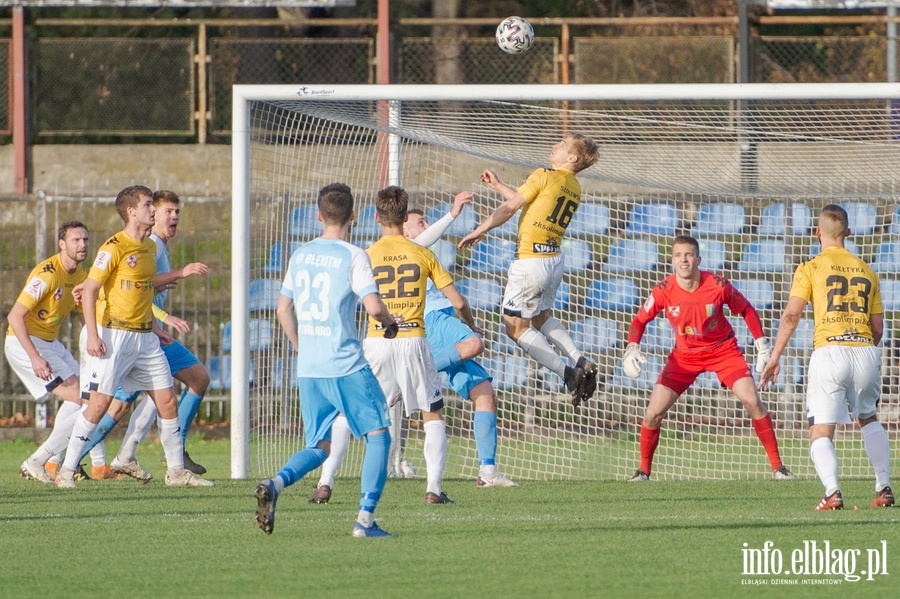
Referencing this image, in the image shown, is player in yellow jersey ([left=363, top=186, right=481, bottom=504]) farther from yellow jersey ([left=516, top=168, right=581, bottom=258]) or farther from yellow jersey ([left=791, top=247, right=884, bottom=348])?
yellow jersey ([left=791, top=247, right=884, bottom=348])

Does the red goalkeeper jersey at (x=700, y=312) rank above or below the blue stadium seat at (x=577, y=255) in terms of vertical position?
below

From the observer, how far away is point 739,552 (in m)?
6.74

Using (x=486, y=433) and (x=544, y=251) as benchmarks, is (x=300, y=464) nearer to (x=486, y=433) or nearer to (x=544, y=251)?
(x=486, y=433)

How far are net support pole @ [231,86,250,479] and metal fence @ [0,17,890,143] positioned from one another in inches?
267

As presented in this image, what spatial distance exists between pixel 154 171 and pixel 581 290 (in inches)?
273

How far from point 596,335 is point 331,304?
681 cm

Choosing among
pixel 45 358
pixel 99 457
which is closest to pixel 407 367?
pixel 99 457

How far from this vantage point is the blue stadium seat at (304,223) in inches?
448

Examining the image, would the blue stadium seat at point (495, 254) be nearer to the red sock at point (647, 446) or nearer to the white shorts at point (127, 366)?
the red sock at point (647, 446)

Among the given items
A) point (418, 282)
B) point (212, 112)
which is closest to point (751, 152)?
point (418, 282)

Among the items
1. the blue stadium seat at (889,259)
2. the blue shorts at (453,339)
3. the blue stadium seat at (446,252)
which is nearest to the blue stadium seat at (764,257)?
the blue stadium seat at (889,259)

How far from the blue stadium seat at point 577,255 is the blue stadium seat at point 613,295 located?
0.71 ft

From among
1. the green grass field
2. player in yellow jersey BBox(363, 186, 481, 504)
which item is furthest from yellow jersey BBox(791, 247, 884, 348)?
player in yellow jersey BBox(363, 186, 481, 504)

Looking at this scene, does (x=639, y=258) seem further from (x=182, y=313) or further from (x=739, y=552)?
(x=739, y=552)
